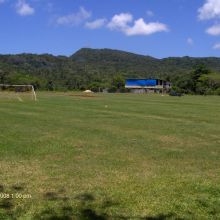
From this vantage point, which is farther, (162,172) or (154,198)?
(162,172)

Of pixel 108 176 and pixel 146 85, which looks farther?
pixel 146 85

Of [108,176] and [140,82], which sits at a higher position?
[140,82]

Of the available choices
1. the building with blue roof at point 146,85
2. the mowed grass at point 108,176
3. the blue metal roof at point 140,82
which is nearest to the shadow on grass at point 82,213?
the mowed grass at point 108,176

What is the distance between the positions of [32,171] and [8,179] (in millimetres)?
803

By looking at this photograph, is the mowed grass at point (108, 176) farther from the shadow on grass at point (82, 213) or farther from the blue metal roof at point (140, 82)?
the blue metal roof at point (140, 82)

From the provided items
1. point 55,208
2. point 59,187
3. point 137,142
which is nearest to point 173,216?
point 55,208

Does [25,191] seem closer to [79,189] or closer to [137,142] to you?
[79,189]

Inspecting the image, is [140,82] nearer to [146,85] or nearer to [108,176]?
[146,85]

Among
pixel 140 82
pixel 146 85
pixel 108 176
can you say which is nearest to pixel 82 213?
pixel 108 176

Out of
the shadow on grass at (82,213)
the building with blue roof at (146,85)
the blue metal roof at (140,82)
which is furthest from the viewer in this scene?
the blue metal roof at (140,82)

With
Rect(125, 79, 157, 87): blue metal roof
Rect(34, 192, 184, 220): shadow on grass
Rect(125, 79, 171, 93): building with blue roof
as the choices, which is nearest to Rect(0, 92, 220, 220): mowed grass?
Rect(34, 192, 184, 220): shadow on grass

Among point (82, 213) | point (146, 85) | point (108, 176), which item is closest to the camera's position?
point (82, 213)

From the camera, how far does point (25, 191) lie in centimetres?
773

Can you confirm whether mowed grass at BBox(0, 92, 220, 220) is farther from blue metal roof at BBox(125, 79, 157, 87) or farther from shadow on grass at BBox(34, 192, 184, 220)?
blue metal roof at BBox(125, 79, 157, 87)
